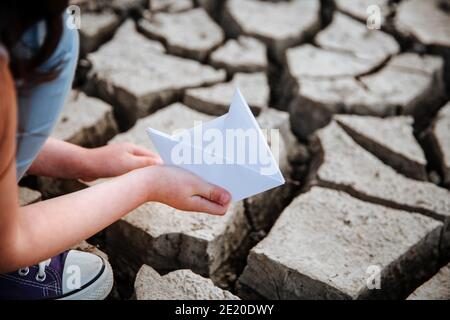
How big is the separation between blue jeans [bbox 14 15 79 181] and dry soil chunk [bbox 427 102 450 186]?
46.7 inches

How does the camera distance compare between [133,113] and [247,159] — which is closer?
[247,159]

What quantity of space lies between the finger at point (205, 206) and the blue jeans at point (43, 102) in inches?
14.3

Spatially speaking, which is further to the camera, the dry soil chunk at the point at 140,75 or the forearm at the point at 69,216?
the dry soil chunk at the point at 140,75

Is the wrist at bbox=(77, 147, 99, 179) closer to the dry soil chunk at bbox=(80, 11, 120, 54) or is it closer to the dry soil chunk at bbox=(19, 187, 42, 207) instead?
the dry soil chunk at bbox=(19, 187, 42, 207)

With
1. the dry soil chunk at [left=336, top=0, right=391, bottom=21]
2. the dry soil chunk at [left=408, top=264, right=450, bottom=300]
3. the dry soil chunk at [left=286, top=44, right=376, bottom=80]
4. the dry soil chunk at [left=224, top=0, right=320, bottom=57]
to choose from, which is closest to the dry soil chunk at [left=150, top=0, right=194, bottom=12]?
the dry soil chunk at [left=224, top=0, right=320, bottom=57]

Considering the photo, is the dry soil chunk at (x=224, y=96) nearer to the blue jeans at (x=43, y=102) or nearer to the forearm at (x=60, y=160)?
the forearm at (x=60, y=160)

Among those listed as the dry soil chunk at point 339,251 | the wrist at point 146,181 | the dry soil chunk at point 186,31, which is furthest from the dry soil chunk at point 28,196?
the dry soil chunk at point 186,31

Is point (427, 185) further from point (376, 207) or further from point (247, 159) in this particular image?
point (247, 159)

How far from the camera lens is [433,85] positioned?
6.82 ft

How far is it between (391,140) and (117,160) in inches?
35.7

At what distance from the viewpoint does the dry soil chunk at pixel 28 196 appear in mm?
1444
